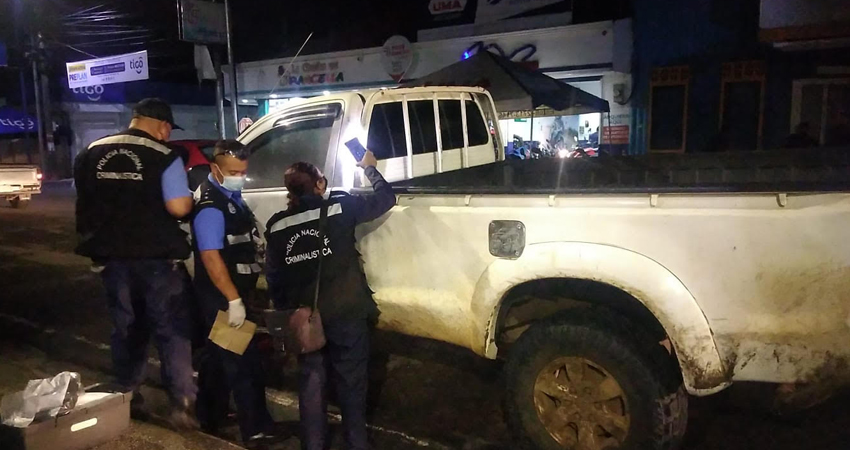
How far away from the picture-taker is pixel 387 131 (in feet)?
15.9

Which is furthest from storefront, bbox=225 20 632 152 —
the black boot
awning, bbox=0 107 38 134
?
awning, bbox=0 107 38 134

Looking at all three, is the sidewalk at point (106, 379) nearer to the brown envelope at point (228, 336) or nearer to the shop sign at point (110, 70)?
the brown envelope at point (228, 336)

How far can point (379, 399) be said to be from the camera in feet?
15.8

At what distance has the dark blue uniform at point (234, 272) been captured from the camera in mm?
3582

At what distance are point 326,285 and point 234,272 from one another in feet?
2.08

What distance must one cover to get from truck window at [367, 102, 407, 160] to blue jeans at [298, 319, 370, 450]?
5.30 feet

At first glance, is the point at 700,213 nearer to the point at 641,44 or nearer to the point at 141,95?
the point at 641,44

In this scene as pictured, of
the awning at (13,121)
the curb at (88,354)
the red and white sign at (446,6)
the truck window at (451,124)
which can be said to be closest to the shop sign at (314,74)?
the red and white sign at (446,6)

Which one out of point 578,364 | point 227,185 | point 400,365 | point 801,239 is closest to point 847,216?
point 801,239

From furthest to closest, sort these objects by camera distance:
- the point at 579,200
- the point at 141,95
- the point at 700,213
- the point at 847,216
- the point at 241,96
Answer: the point at 141,95
the point at 241,96
the point at 579,200
the point at 700,213
the point at 847,216

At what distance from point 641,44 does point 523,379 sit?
10.7m

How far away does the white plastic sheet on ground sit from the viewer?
3256 millimetres

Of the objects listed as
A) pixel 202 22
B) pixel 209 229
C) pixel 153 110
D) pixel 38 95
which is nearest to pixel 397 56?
pixel 202 22

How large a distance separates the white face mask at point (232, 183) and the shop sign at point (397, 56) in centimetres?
1213
